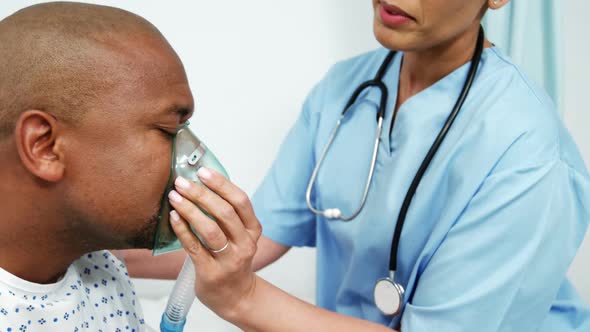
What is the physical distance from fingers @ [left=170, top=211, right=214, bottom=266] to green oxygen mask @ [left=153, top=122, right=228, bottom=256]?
3 cm

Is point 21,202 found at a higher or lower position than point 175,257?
higher

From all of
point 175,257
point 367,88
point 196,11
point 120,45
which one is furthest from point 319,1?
point 120,45

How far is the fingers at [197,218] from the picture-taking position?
0.85 meters

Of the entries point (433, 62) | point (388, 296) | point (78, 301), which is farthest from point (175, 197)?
point (433, 62)

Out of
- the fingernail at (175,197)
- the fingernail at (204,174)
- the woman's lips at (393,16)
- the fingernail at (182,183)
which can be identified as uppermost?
the woman's lips at (393,16)

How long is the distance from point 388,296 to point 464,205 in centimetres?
22

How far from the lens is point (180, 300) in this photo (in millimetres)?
991

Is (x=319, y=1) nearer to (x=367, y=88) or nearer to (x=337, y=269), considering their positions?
(x=367, y=88)

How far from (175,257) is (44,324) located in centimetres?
41

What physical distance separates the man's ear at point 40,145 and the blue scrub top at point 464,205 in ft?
1.94

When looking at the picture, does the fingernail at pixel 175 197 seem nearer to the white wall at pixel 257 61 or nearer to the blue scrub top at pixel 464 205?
the blue scrub top at pixel 464 205

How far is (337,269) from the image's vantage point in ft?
4.48

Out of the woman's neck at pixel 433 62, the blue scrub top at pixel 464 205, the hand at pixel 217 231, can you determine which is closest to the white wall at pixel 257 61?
the blue scrub top at pixel 464 205

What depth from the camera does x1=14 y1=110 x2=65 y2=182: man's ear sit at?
0.80 metres
